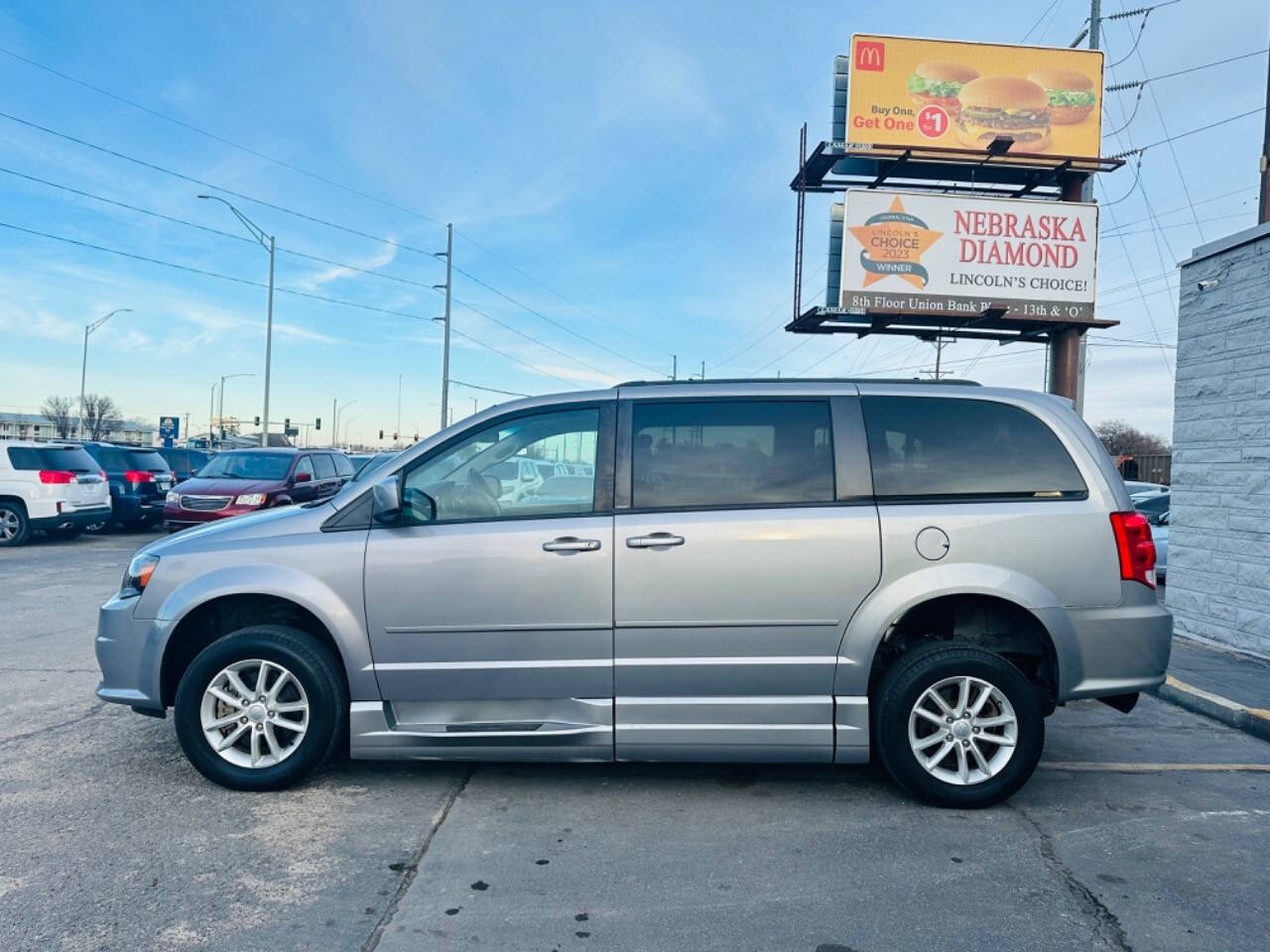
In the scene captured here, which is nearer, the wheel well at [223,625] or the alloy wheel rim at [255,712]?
the alloy wheel rim at [255,712]

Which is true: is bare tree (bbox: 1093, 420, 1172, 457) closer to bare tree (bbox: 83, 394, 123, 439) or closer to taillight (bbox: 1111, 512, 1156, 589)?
taillight (bbox: 1111, 512, 1156, 589)

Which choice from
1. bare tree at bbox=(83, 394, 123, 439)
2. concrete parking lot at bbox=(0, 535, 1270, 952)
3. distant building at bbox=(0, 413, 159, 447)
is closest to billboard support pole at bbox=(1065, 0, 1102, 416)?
concrete parking lot at bbox=(0, 535, 1270, 952)

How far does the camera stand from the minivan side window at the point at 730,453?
4.45 metres

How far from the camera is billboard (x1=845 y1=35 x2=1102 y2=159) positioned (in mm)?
20312

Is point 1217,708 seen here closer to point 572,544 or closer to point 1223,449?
point 1223,449

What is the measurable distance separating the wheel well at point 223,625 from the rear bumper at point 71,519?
1325 centimetres

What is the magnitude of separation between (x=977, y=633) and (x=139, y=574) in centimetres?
423

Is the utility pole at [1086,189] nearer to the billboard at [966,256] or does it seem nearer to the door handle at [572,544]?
the billboard at [966,256]

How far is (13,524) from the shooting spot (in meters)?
15.6

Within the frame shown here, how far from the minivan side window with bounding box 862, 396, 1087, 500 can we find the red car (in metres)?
10.7

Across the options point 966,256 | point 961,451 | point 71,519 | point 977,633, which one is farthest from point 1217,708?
point 71,519

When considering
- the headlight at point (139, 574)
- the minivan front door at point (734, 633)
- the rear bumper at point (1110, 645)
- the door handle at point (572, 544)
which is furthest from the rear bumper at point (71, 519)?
the rear bumper at point (1110, 645)

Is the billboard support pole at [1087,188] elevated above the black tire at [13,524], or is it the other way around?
the billboard support pole at [1087,188]

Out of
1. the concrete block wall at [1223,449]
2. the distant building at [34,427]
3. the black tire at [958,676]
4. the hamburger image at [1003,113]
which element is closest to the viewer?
the black tire at [958,676]
